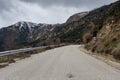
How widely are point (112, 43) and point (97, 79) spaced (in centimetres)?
1747

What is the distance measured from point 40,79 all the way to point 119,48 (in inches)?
495

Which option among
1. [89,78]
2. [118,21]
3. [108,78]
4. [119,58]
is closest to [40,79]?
[89,78]

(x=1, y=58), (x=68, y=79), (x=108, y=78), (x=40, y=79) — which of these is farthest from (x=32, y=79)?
(x=1, y=58)

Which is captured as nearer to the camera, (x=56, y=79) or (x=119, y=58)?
(x=56, y=79)

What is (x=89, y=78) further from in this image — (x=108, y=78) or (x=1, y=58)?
(x=1, y=58)

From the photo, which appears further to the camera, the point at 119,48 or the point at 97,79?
the point at 119,48

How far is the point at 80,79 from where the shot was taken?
40.8 feet

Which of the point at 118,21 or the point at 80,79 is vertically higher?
the point at 118,21

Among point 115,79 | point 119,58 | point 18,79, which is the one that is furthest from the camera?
point 119,58

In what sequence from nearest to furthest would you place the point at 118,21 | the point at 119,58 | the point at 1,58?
the point at 119,58 < the point at 1,58 < the point at 118,21

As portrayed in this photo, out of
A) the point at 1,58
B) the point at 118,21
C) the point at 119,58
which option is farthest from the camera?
the point at 118,21

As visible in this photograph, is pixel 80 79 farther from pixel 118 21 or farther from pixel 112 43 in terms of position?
pixel 118 21

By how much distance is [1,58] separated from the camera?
2769cm

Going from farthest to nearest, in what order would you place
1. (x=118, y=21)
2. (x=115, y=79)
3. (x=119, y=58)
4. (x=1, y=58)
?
(x=118, y=21) < (x=1, y=58) < (x=119, y=58) < (x=115, y=79)
